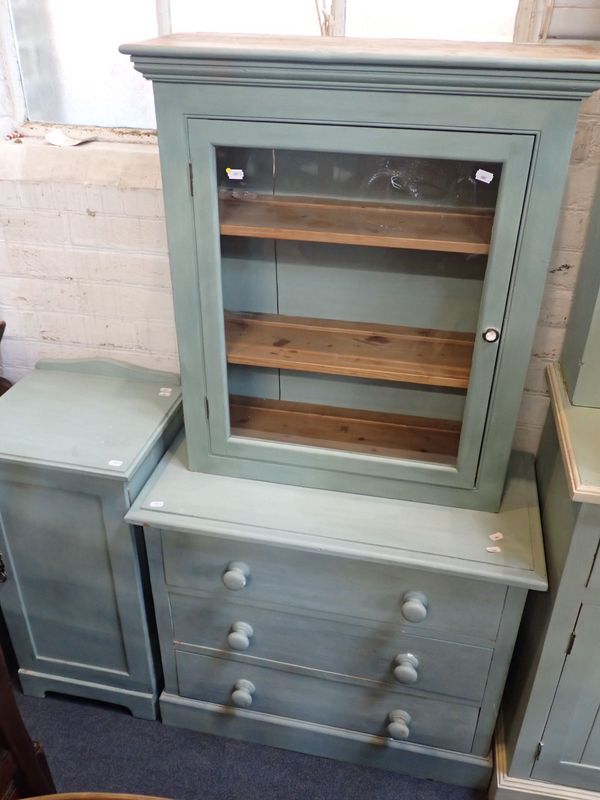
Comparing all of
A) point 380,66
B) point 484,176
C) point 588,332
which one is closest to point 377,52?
point 380,66

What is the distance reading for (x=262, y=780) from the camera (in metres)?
1.79

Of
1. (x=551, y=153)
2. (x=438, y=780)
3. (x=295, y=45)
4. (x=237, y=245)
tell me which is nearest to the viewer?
(x=551, y=153)

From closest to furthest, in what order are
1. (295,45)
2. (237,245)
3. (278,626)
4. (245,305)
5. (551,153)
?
(551,153)
(295,45)
(237,245)
(245,305)
(278,626)

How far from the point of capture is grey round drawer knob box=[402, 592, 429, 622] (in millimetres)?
1501

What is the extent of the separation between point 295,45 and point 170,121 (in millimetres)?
276

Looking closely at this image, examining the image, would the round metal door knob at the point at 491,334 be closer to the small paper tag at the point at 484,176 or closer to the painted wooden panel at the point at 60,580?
the small paper tag at the point at 484,176

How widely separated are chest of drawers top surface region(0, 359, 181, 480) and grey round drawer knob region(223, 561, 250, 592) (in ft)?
1.06

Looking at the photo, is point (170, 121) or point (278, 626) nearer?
point (170, 121)

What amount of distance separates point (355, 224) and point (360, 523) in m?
0.66

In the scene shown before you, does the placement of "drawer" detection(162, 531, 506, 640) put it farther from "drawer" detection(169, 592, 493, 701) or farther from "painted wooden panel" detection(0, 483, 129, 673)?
"painted wooden panel" detection(0, 483, 129, 673)

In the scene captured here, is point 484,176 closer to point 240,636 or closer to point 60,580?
point 240,636

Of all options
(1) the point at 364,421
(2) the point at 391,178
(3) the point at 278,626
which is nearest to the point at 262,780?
(3) the point at 278,626

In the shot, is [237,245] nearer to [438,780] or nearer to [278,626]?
[278,626]

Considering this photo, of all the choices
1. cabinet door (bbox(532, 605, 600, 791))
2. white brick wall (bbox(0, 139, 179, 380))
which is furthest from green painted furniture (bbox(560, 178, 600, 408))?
white brick wall (bbox(0, 139, 179, 380))
